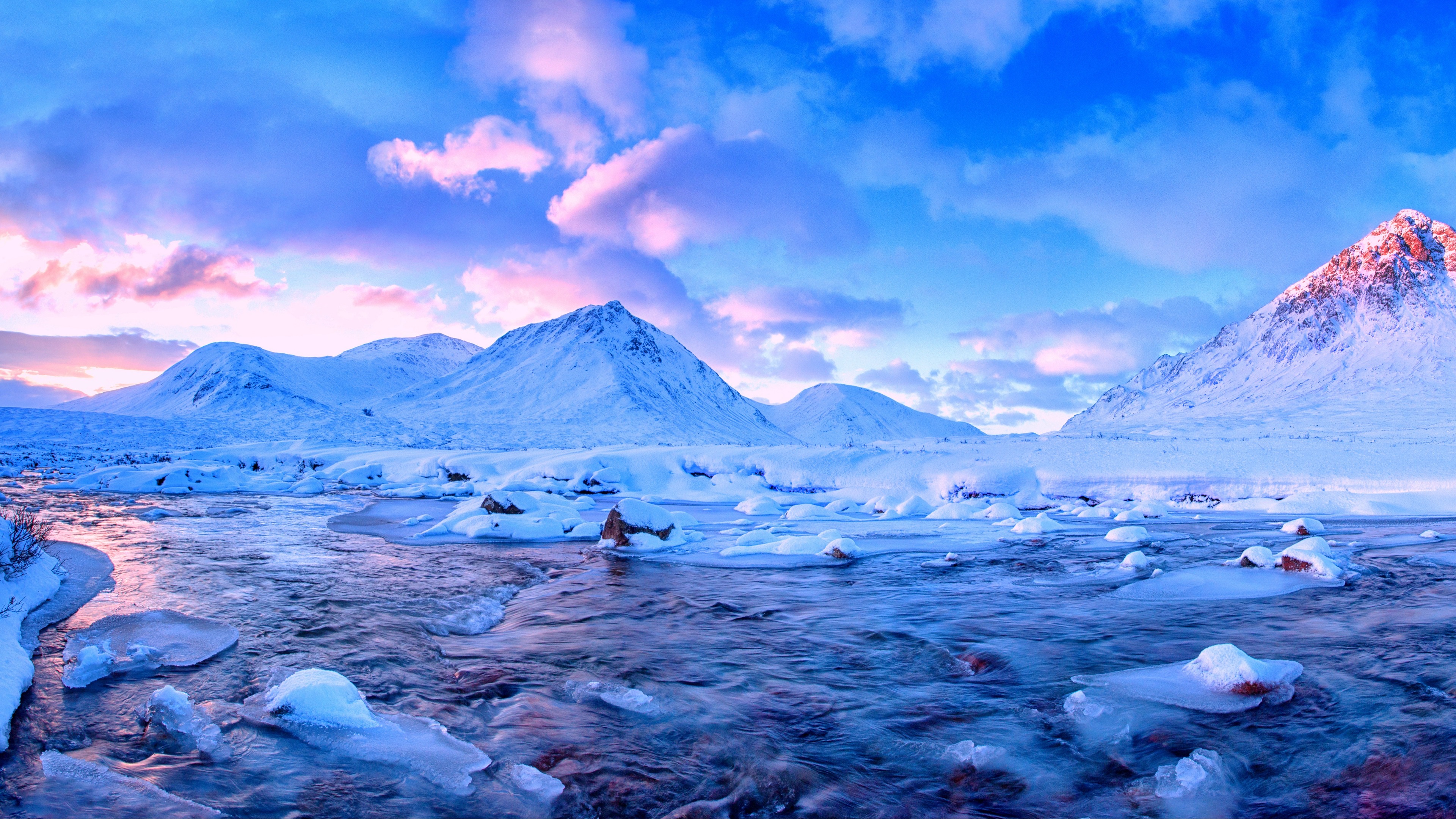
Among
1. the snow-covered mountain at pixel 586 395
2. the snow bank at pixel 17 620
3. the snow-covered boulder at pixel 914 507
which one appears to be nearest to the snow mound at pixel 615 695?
the snow bank at pixel 17 620

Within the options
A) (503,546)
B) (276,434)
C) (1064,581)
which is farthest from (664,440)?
(1064,581)

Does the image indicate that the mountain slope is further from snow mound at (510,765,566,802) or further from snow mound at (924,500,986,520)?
snow mound at (510,765,566,802)

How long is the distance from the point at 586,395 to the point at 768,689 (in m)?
114

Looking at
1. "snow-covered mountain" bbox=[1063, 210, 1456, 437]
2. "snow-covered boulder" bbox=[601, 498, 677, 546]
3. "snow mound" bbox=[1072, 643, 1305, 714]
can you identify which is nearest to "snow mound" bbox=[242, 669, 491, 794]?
"snow mound" bbox=[1072, 643, 1305, 714]

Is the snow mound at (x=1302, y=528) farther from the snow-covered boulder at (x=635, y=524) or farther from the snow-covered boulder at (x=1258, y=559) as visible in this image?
the snow-covered boulder at (x=635, y=524)

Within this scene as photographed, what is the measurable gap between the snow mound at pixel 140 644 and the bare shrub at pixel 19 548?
1832 mm

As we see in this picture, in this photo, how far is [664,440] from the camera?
90.6 meters

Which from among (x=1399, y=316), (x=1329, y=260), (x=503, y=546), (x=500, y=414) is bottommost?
(x=503, y=546)

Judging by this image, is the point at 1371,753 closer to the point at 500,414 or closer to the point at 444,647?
the point at 444,647

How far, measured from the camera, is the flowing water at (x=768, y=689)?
4262 millimetres

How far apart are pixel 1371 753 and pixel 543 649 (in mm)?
6912

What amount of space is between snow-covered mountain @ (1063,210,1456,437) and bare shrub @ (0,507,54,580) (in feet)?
251

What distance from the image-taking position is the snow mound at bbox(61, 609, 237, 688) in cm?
603

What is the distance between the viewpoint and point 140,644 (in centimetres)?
681
